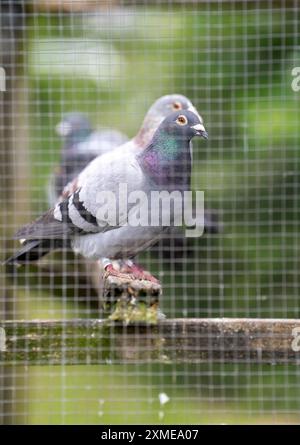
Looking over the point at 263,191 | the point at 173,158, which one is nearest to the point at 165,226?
the point at 173,158

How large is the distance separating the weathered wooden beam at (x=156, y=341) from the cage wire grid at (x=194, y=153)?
683 mm

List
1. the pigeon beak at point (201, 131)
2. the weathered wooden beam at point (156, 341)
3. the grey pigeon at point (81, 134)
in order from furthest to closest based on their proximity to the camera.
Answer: the grey pigeon at point (81, 134)
the pigeon beak at point (201, 131)
the weathered wooden beam at point (156, 341)

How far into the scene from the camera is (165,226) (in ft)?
6.70

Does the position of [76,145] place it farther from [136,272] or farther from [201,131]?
[201,131]

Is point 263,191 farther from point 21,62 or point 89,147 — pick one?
point 21,62

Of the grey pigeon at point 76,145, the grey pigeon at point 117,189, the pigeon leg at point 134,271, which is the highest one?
the grey pigeon at point 76,145

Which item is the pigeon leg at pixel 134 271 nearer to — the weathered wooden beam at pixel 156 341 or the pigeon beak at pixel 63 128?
the weathered wooden beam at pixel 156 341

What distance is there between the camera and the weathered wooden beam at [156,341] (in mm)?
1740

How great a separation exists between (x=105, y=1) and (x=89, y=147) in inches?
34.0

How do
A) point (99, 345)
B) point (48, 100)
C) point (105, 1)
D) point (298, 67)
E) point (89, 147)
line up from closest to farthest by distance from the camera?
point (99, 345) → point (105, 1) → point (298, 67) → point (48, 100) → point (89, 147)

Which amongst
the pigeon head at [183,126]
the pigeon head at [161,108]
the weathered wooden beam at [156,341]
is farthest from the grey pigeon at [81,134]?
the weathered wooden beam at [156,341]

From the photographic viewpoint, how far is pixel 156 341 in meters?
1.74

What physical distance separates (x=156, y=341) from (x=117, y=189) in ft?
1.52
